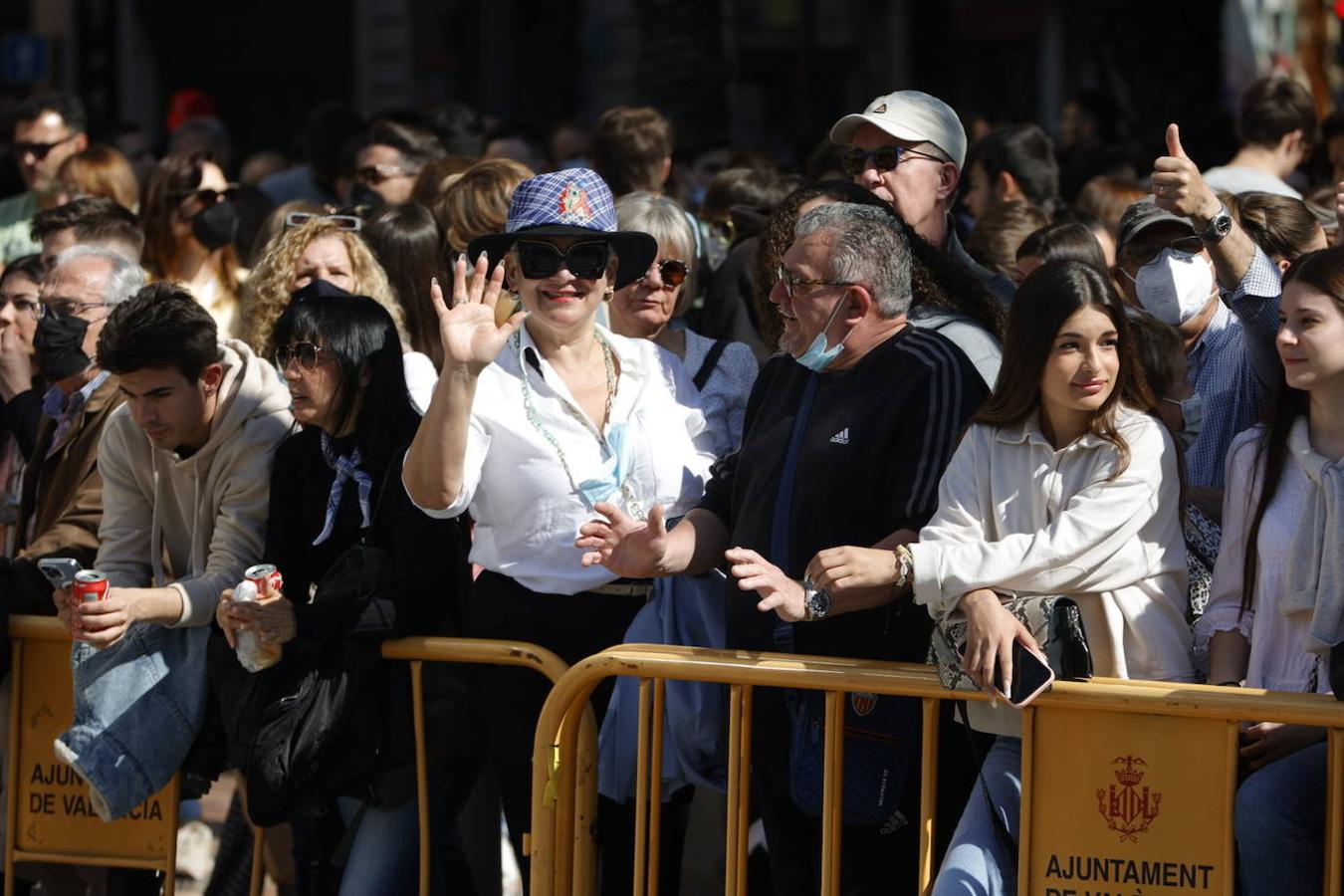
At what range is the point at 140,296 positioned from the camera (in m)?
5.04

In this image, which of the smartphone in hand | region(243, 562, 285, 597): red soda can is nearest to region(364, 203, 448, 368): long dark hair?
region(243, 562, 285, 597): red soda can

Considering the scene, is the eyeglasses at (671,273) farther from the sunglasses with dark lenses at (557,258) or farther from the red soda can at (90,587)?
the red soda can at (90,587)

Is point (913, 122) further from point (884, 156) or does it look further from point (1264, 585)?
point (1264, 585)

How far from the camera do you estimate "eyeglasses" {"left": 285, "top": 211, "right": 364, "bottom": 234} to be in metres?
5.95

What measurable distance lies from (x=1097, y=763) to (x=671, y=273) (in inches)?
79.8

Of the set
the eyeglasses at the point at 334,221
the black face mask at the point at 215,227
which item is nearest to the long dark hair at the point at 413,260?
the eyeglasses at the point at 334,221

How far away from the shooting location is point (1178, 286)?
4.86 meters

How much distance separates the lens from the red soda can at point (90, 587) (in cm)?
462

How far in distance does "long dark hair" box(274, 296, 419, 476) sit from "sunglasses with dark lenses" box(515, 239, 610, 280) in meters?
0.39

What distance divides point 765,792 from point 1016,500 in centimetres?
97

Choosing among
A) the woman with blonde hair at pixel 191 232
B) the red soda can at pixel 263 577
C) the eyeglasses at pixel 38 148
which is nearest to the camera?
the red soda can at pixel 263 577

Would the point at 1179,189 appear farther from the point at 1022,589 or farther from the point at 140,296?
the point at 140,296

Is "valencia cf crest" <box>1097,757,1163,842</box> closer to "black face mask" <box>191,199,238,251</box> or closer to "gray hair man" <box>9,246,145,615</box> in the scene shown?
"gray hair man" <box>9,246,145,615</box>

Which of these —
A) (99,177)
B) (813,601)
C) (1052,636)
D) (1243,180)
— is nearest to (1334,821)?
(1052,636)
